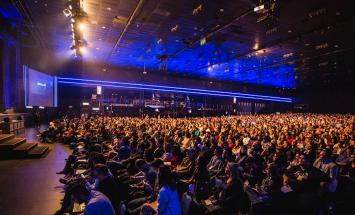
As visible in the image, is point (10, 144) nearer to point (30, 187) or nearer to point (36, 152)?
point (36, 152)

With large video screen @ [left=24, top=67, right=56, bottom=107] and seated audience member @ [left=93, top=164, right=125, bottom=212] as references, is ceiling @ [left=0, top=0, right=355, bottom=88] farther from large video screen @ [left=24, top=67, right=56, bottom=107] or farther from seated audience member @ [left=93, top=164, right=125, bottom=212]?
seated audience member @ [left=93, top=164, right=125, bottom=212]

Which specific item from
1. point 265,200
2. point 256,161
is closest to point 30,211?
point 265,200

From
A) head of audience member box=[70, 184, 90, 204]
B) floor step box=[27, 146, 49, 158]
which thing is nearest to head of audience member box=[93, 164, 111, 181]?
head of audience member box=[70, 184, 90, 204]

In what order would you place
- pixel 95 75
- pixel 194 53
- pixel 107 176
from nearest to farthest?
pixel 107 176 < pixel 194 53 < pixel 95 75

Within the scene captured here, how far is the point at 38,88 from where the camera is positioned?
15.7 m

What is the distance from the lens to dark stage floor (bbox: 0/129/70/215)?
14.4 feet

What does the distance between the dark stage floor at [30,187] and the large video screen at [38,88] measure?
7615mm

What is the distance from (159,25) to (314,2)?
6231mm

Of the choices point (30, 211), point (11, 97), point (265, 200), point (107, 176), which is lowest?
point (30, 211)

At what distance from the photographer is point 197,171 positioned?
5.20 meters

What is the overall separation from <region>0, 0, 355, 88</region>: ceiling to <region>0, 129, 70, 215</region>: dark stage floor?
5.96 meters

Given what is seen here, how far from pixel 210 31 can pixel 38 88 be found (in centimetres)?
1154

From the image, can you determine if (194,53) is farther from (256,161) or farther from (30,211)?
(30,211)

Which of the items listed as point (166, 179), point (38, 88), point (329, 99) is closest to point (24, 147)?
point (166, 179)
